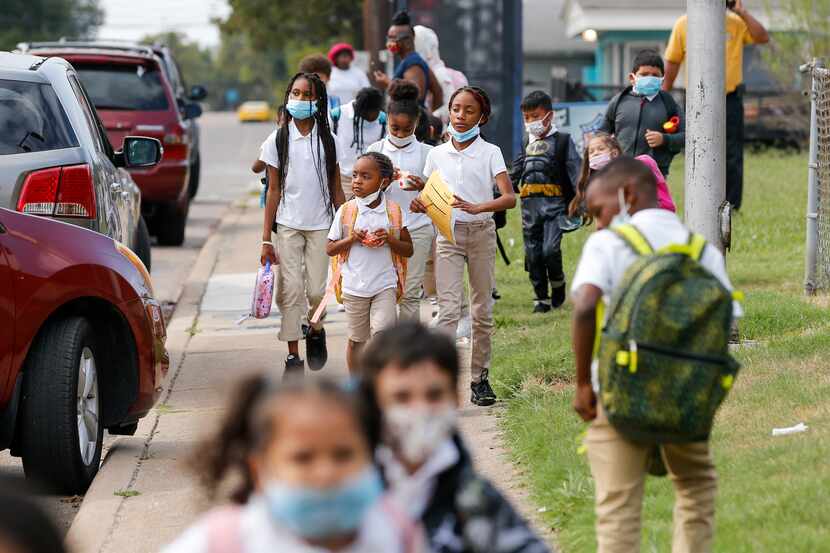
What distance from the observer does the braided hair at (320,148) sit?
859cm

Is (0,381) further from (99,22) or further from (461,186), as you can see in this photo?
(99,22)

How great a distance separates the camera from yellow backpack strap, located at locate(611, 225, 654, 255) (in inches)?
168

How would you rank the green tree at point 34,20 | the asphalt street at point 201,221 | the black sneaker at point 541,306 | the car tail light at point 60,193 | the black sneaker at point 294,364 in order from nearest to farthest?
the asphalt street at point 201,221 → the car tail light at point 60,193 → the black sneaker at point 294,364 → the black sneaker at point 541,306 → the green tree at point 34,20

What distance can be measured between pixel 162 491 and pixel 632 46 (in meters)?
28.8

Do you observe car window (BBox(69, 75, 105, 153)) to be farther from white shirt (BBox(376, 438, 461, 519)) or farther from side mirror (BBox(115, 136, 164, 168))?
white shirt (BBox(376, 438, 461, 519))

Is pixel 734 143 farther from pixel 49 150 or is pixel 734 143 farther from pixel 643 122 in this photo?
pixel 49 150

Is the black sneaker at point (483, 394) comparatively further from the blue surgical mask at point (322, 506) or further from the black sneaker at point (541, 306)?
the blue surgical mask at point (322, 506)

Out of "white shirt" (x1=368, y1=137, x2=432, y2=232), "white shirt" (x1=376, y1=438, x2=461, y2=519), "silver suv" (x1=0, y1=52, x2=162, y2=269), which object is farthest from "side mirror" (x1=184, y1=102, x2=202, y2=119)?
"white shirt" (x1=376, y1=438, x2=461, y2=519)

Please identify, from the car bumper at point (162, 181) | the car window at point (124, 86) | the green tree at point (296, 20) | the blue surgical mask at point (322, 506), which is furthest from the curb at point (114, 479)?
the green tree at point (296, 20)

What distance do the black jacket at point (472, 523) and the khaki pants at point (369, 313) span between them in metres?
4.40

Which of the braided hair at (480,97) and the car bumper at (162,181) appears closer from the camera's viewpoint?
the braided hair at (480,97)

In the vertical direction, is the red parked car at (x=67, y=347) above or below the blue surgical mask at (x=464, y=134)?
below

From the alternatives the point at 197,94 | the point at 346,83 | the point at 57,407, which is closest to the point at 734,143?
the point at 346,83

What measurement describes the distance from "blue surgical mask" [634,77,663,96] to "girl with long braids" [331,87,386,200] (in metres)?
1.90
